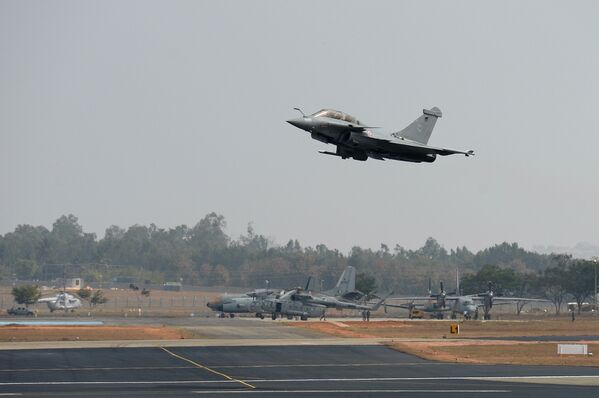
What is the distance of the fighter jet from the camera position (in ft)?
189

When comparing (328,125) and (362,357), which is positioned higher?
(328,125)

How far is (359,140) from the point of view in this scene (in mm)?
58906

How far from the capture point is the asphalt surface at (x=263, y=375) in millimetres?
46750

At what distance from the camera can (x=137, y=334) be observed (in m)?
86.6

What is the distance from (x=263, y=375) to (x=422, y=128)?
18.9 meters

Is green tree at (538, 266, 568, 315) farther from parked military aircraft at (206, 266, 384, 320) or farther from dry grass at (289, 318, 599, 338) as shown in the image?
dry grass at (289, 318, 599, 338)

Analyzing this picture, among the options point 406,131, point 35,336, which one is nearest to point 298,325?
point 35,336

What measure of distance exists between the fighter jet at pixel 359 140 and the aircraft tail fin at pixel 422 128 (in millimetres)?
86

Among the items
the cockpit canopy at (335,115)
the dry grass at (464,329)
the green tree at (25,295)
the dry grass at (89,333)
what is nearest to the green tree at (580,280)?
the dry grass at (464,329)

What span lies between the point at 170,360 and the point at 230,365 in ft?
14.5

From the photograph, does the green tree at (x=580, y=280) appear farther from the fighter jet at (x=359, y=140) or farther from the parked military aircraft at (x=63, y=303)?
the fighter jet at (x=359, y=140)

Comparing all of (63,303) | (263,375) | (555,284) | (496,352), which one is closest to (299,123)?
(263,375)

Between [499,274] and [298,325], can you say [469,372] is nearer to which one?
[298,325]

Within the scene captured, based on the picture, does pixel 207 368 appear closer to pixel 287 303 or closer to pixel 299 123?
pixel 299 123
